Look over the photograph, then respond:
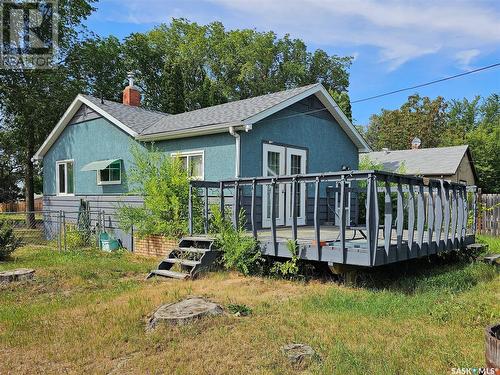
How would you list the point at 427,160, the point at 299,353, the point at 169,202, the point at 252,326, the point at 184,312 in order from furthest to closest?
the point at 427,160 < the point at 169,202 < the point at 184,312 < the point at 252,326 < the point at 299,353

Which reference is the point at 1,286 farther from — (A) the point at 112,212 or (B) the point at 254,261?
(A) the point at 112,212

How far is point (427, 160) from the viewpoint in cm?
2341

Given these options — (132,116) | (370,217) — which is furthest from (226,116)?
(370,217)

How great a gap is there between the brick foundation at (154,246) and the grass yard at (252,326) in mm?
2339

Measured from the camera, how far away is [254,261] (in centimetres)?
716

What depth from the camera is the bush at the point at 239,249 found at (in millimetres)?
7039

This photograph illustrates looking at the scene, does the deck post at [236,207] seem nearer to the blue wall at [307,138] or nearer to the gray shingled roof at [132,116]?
the blue wall at [307,138]

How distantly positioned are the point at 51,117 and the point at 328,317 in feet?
68.9

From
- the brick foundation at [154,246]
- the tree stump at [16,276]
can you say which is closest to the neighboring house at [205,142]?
the brick foundation at [154,246]

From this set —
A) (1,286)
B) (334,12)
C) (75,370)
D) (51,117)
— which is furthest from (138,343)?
(51,117)

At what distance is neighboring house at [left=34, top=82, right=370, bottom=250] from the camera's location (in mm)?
9883

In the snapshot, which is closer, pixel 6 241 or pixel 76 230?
pixel 6 241

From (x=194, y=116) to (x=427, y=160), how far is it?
15970 mm

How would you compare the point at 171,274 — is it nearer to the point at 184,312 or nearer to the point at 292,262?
the point at 292,262
